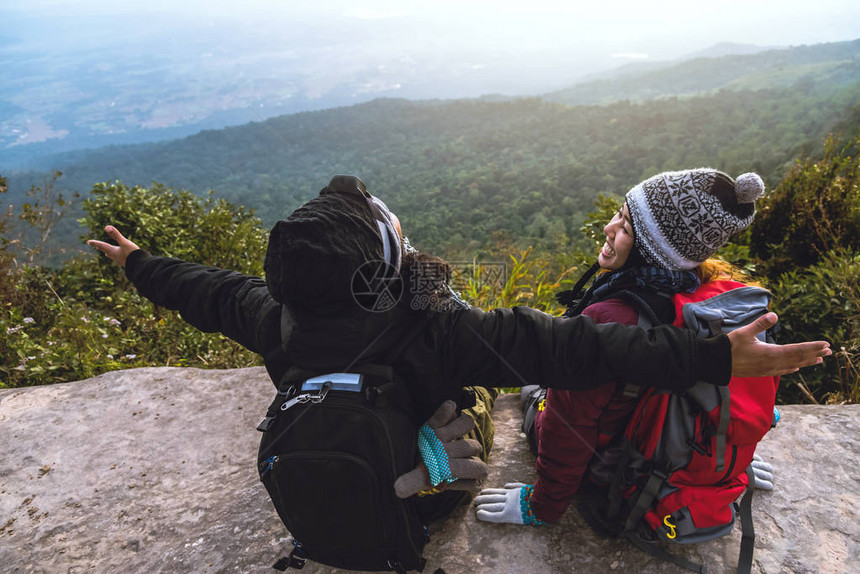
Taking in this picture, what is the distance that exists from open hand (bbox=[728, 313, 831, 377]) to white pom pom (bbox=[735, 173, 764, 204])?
1.53 feet

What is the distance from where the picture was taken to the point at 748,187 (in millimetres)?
1469

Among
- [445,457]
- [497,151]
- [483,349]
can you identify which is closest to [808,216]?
[483,349]

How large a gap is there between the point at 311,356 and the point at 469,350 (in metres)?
0.52

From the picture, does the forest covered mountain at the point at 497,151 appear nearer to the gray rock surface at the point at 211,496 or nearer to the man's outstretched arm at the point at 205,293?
the gray rock surface at the point at 211,496

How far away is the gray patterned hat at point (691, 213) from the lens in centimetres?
151

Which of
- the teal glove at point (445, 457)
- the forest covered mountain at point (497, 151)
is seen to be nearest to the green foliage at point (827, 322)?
the teal glove at point (445, 457)

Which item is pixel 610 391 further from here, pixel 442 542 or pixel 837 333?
pixel 837 333

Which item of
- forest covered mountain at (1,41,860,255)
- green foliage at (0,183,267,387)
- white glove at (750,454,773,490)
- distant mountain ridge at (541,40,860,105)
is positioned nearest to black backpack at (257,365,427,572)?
white glove at (750,454,773,490)

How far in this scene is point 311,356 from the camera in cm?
144

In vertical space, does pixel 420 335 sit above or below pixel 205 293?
below

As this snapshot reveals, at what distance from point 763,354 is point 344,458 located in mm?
1273

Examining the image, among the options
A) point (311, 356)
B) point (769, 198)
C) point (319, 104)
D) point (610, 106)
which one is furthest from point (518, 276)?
point (319, 104)

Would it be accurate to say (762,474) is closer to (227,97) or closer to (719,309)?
(719,309)

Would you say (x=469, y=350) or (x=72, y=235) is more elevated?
(x=469, y=350)
